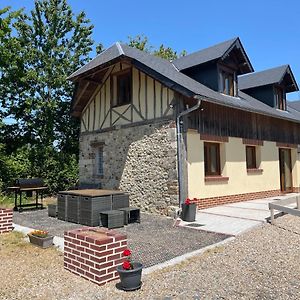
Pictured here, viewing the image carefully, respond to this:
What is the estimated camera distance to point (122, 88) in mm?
12086

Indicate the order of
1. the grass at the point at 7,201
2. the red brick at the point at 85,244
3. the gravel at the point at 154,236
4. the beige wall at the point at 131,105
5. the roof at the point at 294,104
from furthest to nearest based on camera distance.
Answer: the roof at the point at 294,104 → the grass at the point at 7,201 → the beige wall at the point at 131,105 → the gravel at the point at 154,236 → the red brick at the point at 85,244

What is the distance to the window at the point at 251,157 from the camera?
1282cm

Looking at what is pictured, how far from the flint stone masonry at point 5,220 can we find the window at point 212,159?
641cm

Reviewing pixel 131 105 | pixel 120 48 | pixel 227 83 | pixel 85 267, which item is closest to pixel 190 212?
pixel 85 267

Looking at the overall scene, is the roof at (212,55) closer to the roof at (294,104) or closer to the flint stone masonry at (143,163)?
the flint stone masonry at (143,163)

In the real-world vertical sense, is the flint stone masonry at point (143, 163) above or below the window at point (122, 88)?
below

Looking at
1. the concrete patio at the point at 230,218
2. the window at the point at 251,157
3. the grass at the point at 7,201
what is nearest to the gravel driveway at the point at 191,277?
the concrete patio at the point at 230,218

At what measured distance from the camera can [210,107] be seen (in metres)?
10.6

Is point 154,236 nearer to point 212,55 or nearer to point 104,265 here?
point 104,265

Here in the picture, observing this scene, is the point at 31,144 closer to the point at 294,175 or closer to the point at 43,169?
the point at 43,169

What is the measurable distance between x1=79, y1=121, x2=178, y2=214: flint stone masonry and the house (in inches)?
1.3

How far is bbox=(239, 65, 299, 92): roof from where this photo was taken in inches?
590

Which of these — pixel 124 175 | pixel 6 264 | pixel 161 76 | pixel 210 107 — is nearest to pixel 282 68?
pixel 210 107

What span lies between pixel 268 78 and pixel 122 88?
7.94 m
